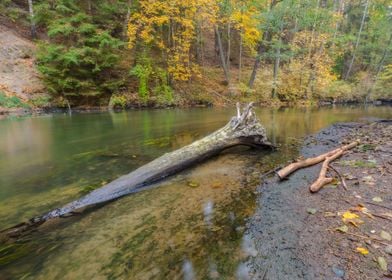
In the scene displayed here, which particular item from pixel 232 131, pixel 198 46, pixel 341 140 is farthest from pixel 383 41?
pixel 232 131

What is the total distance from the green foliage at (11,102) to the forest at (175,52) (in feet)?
3.15

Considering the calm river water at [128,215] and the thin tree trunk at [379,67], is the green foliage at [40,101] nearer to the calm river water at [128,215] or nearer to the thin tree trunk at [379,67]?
the calm river water at [128,215]

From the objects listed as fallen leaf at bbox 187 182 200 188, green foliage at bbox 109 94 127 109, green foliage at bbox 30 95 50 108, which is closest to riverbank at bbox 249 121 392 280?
fallen leaf at bbox 187 182 200 188

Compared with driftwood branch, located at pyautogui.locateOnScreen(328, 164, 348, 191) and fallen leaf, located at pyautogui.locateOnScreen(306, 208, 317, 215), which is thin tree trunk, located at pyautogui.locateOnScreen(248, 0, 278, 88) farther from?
fallen leaf, located at pyautogui.locateOnScreen(306, 208, 317, 215)

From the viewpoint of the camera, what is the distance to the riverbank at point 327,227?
2373 mm

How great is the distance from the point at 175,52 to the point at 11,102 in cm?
1011

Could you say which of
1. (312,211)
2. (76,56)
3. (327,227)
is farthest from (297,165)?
(76,56)

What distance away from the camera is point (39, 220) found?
344 centimetres

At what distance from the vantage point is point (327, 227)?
2.99 m

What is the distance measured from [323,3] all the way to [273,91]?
853 centimetres

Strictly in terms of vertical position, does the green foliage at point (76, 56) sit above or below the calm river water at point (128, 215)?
above

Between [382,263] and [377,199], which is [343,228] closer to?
[382,263]

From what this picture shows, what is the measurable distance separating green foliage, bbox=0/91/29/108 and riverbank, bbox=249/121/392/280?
1501 centimetres

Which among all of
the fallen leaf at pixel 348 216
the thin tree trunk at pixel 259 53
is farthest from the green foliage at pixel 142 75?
the fallen leaf at pixel 348 216
